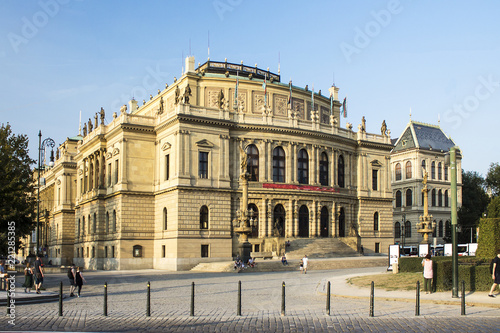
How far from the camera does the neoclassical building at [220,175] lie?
58062 mm

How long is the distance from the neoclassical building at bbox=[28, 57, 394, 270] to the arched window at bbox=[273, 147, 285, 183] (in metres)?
0.12

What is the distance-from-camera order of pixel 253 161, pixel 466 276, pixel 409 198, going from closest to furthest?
pixel 466 276 → pixel 253 161 → pixel 409 198

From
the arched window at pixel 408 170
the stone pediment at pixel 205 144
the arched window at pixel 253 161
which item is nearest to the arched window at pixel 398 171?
the arched window at pixel 408 170

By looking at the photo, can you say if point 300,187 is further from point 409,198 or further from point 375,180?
point 409,198

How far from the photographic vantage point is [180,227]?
185ft

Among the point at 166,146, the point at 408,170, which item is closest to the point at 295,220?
the point at 166,146

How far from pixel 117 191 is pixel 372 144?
33.4m

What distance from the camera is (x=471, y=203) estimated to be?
10319 centimetres

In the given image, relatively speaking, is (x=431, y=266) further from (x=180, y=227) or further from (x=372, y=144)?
(x=372, y=144)

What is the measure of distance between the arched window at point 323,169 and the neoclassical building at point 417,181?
37591 millimetres

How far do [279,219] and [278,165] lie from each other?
6.20 metres

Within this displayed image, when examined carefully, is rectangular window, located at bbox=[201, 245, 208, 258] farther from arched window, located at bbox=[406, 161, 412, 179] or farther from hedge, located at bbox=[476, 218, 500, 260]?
arched window, located at bbox=[406, 161, 412, 179]

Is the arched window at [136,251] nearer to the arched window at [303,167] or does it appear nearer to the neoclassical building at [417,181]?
the arched window at [303,167]

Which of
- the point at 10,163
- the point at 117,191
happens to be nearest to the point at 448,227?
the point at 117,191
